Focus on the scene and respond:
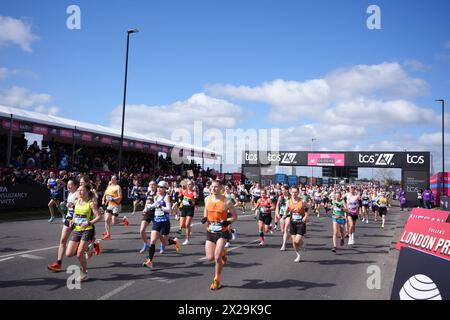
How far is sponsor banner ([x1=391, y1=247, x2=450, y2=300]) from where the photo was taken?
4727 mm

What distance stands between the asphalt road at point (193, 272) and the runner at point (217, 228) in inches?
17.6

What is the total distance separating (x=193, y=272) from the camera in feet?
25.1

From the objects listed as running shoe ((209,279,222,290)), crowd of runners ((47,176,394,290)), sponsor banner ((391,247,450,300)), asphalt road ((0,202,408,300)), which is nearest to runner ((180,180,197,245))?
crowd of runners ((47,176,394,290))

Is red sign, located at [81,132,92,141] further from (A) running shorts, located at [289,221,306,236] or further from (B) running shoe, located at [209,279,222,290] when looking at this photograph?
(B) running shoe, located at [209,279,222,290]

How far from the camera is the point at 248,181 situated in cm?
4216

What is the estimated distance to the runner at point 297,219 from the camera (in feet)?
30.9

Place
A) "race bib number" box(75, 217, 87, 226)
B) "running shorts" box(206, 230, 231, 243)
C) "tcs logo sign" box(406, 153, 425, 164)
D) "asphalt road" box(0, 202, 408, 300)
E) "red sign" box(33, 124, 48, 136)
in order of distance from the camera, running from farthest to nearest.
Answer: "tcs logo sign" box(406, 153, 425, 164) → "red sign" box(33, 124, 48, 136) → "race bib number" box(75, 217, 87, 226) → "running shorts" box(206, 230, 231, 243) → "asphalt road" box(0, 202, 408, 300)

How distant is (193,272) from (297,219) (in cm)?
337

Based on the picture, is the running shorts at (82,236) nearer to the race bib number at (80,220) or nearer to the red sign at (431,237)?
the race bib number at (80,220)

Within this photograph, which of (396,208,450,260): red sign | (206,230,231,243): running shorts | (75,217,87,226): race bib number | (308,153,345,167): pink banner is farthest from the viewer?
(308,153,345,167): pink banner

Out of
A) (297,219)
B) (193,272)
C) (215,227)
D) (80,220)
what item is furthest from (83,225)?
(297,219)

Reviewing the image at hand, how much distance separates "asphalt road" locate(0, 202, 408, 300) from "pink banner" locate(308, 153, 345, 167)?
27.9m
